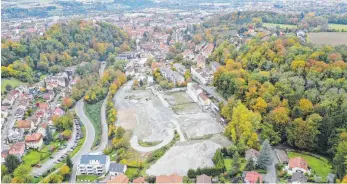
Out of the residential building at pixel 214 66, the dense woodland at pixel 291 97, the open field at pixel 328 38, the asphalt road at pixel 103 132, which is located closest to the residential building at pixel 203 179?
the dense woodland at pixel 291 97

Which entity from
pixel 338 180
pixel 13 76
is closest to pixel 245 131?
pixel 338 180

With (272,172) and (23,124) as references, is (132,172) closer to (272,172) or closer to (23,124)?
(272,172)

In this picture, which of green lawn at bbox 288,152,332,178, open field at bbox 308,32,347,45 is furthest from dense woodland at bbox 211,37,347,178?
open field at bbox 308,32,347,45

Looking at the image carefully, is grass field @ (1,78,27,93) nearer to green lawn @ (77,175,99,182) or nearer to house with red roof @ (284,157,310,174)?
green lawn @ (77,175,99,182)

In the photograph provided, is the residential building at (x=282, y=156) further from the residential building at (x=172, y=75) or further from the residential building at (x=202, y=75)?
the residential building at (x=172, y=75)

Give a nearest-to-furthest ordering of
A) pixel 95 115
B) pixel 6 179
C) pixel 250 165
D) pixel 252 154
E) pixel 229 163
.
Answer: pixel 6 179
pixel 250 165
pixel 229 163
pixel 252 154
pixel 95 115

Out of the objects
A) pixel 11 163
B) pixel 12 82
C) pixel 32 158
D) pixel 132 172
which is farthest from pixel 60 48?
pixel 132 172

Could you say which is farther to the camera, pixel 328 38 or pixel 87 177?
pixel 328 38
